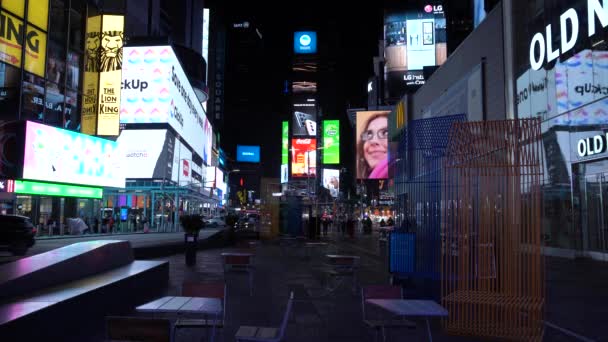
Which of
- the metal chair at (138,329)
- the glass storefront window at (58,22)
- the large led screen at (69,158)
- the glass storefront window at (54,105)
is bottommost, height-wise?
the metal chair at (138,329)

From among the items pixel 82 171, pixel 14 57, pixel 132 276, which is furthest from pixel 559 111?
pixel 82 171

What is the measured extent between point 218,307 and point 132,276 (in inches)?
93.6

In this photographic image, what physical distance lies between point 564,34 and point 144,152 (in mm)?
39249

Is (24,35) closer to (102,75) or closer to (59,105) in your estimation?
(59,105)

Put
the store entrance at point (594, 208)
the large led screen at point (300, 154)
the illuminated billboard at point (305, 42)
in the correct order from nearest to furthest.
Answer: the store entrance at point (594, 208) → the large led screen at point (300, 154) → the illuminated billboard at point (305, 42)

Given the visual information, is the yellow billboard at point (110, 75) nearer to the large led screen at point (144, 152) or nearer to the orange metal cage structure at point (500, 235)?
the large led screen at point (144, 152)

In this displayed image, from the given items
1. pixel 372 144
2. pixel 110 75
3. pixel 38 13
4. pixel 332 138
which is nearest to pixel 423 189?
pixel 38 13

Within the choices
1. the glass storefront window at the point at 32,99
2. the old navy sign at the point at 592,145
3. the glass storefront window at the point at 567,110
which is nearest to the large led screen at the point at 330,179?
the glass storefront window at the point at 32,99

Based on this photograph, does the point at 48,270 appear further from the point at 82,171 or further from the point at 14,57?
the point at 82,171

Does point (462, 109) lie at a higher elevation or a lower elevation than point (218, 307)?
higher

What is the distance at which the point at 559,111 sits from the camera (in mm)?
16516

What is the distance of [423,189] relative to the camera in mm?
10469

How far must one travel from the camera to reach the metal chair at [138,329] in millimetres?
3838

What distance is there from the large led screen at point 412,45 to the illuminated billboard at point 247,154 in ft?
279
